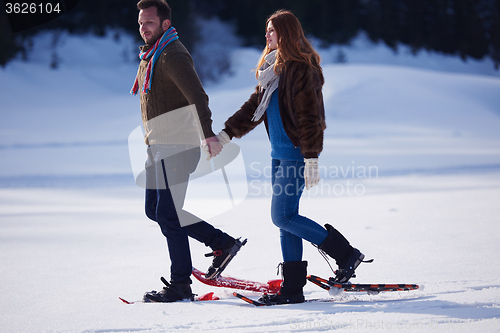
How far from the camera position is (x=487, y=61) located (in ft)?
112

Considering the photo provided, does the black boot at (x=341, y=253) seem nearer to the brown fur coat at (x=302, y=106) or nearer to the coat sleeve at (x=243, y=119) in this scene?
the brown fur coat at (x=302, y=106)

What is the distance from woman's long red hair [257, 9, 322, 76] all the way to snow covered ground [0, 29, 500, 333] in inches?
50.1

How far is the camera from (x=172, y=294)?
3.10m

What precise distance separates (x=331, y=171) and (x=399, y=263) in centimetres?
551

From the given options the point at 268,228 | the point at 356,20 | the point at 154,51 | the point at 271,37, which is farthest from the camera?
the point at 356,20

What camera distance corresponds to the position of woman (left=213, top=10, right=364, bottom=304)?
2807mm

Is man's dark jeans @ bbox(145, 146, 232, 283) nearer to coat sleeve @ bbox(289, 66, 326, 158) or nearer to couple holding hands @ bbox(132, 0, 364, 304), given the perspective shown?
couple holding hands @ bbox(132, 0, 364, 304)

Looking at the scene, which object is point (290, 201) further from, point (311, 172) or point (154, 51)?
point (154, 51)

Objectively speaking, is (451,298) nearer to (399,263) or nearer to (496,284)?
(496,284)

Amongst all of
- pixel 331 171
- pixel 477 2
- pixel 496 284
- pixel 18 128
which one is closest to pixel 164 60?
pixel 496 284

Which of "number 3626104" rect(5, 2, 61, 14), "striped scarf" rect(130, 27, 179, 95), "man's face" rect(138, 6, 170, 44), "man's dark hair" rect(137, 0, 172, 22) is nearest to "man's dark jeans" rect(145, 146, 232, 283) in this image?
"striped scarf" rect(130, 27, 179, 95)

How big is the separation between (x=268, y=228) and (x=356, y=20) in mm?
31021

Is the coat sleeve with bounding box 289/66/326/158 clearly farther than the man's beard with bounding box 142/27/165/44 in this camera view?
No

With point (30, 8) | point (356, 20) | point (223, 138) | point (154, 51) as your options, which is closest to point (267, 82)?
point (223, 138)
